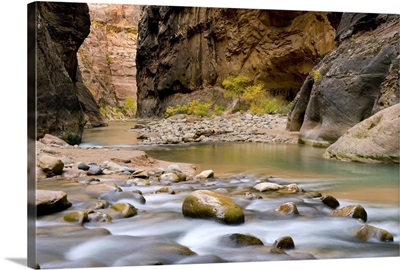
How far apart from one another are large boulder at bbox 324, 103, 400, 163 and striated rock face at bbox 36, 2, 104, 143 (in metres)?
3.01

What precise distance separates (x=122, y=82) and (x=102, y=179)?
13.3ft

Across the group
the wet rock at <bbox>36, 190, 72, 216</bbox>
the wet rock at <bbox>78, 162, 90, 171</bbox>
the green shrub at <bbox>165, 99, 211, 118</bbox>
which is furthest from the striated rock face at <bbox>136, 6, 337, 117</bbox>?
the wet rock at <bbox>36, 190, 72, 216</bbox>

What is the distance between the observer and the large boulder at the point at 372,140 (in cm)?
577

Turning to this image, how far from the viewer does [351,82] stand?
7.44 m

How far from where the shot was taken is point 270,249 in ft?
12.7

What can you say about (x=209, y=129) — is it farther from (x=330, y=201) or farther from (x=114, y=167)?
(x=330, y=201)

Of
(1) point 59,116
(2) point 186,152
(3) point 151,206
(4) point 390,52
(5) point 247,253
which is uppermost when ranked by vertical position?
(4) point 390,52

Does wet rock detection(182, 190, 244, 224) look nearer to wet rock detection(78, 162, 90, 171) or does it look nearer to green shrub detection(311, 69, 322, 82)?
wet rock detection(78, 162, 90, 171)

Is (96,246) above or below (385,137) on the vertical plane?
below

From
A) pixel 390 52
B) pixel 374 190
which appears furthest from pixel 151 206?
pixel 390 52

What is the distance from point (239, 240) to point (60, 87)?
2.77 m

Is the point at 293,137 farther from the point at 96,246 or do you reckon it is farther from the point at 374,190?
the point at 96,246

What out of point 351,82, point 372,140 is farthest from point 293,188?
point 351,82

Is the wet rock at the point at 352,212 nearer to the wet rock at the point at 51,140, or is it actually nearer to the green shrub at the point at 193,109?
the green shrub at the point at 193,109
